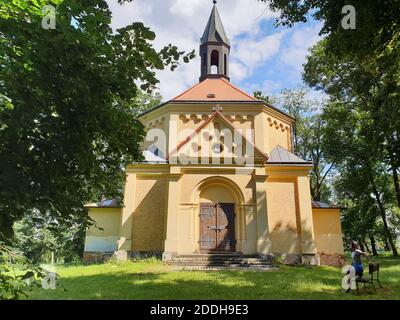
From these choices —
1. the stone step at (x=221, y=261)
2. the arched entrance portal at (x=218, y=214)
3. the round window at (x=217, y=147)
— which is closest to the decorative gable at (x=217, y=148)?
the round window at (x=217, y=147)

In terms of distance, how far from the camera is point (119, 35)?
464 cm

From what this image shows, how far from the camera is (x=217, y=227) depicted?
52.0 feet

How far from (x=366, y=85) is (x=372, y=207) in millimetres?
18830

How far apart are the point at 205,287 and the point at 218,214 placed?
7.51 meters

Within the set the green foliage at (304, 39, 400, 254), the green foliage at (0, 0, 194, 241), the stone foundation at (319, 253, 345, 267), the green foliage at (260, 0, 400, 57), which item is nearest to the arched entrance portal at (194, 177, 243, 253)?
the stone foundation at (319, 253, 345, 267)

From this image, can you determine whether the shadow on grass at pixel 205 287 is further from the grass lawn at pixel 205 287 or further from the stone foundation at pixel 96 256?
the stone foundation at pixel 96 256

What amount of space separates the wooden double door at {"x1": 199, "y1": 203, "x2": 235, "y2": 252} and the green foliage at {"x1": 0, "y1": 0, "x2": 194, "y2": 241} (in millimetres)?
11183

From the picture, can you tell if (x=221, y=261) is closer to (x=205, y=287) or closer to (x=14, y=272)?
(x=205, y=287)

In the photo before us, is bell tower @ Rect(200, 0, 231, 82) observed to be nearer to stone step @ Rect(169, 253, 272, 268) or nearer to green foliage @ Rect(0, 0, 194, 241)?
stone step @ Rect(169, 253, 272, 268)

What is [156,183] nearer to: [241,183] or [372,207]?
[241,183]

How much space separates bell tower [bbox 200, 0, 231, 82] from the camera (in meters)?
23.2

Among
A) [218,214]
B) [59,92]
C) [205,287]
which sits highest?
[59,92]

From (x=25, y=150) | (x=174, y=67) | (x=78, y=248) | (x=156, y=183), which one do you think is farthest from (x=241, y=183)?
(x=78, y=248)

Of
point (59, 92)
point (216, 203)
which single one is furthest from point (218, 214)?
point (59, 92)
